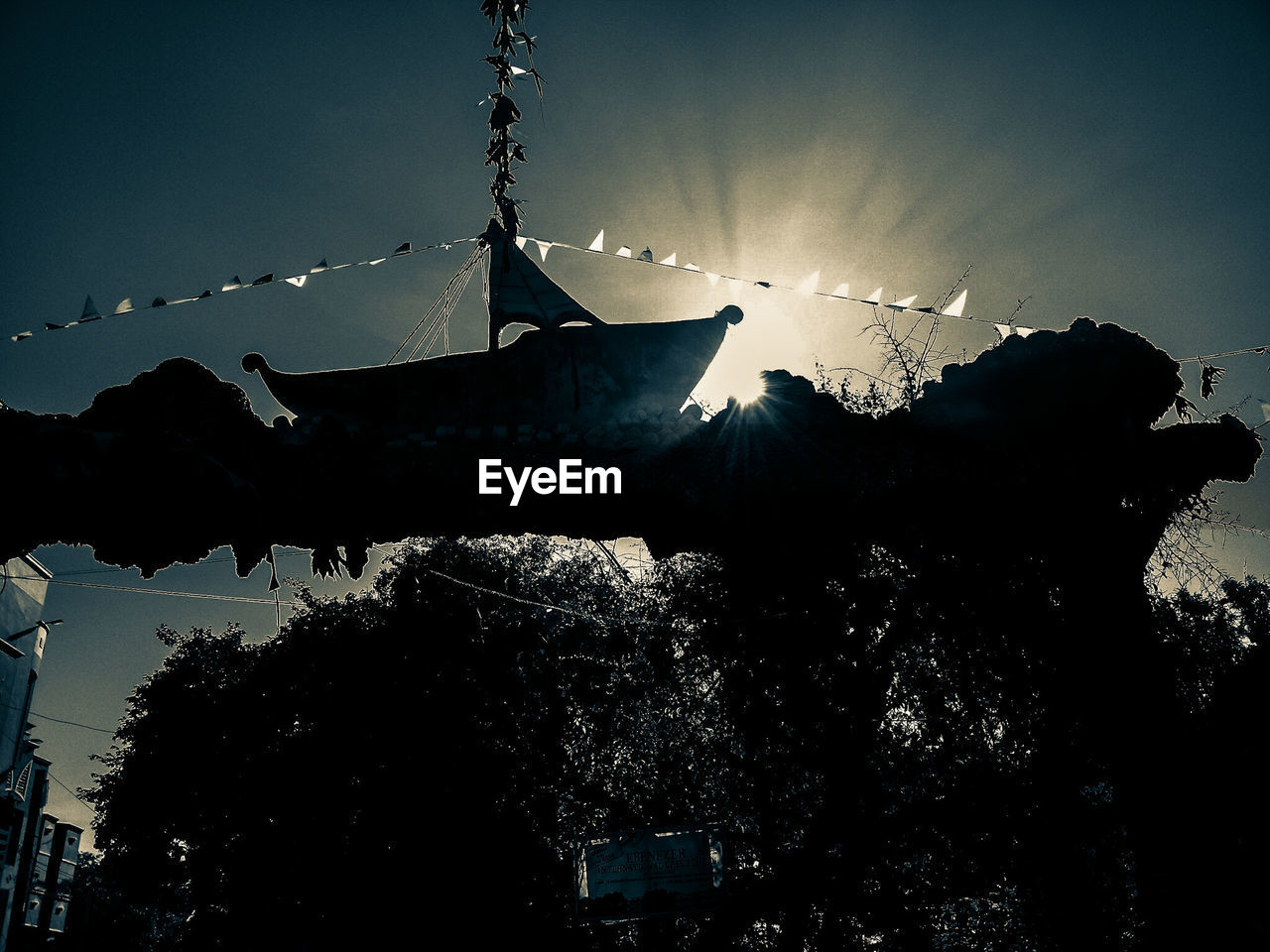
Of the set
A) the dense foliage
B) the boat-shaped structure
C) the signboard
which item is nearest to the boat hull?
the boat-shaped structure

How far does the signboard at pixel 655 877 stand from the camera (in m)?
7.68

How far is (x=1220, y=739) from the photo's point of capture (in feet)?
23.0

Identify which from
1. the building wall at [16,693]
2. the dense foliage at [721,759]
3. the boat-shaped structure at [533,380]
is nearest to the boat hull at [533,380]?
the boat-shaped structure at [533,380]

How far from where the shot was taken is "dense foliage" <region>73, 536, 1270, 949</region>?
5.05 m

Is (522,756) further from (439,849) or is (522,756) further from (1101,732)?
(1101,732)

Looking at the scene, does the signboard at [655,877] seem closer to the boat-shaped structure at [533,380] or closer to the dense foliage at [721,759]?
the dense foliage at [721,759]

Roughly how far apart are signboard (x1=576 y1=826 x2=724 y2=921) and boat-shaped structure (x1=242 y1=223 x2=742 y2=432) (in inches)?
209

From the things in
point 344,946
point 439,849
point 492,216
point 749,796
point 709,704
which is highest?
point 492,216

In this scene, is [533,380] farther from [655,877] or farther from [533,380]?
[655,877]

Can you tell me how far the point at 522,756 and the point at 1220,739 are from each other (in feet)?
41.4

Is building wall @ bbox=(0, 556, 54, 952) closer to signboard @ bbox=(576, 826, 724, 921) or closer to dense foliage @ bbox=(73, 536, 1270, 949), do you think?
dense foliage @ bbox=(73, 536, 1270, 949)

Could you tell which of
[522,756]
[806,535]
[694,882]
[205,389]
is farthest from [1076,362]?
[522,756]

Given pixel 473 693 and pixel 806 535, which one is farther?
pixel 473 693

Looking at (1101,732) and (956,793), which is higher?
(1101,732)
